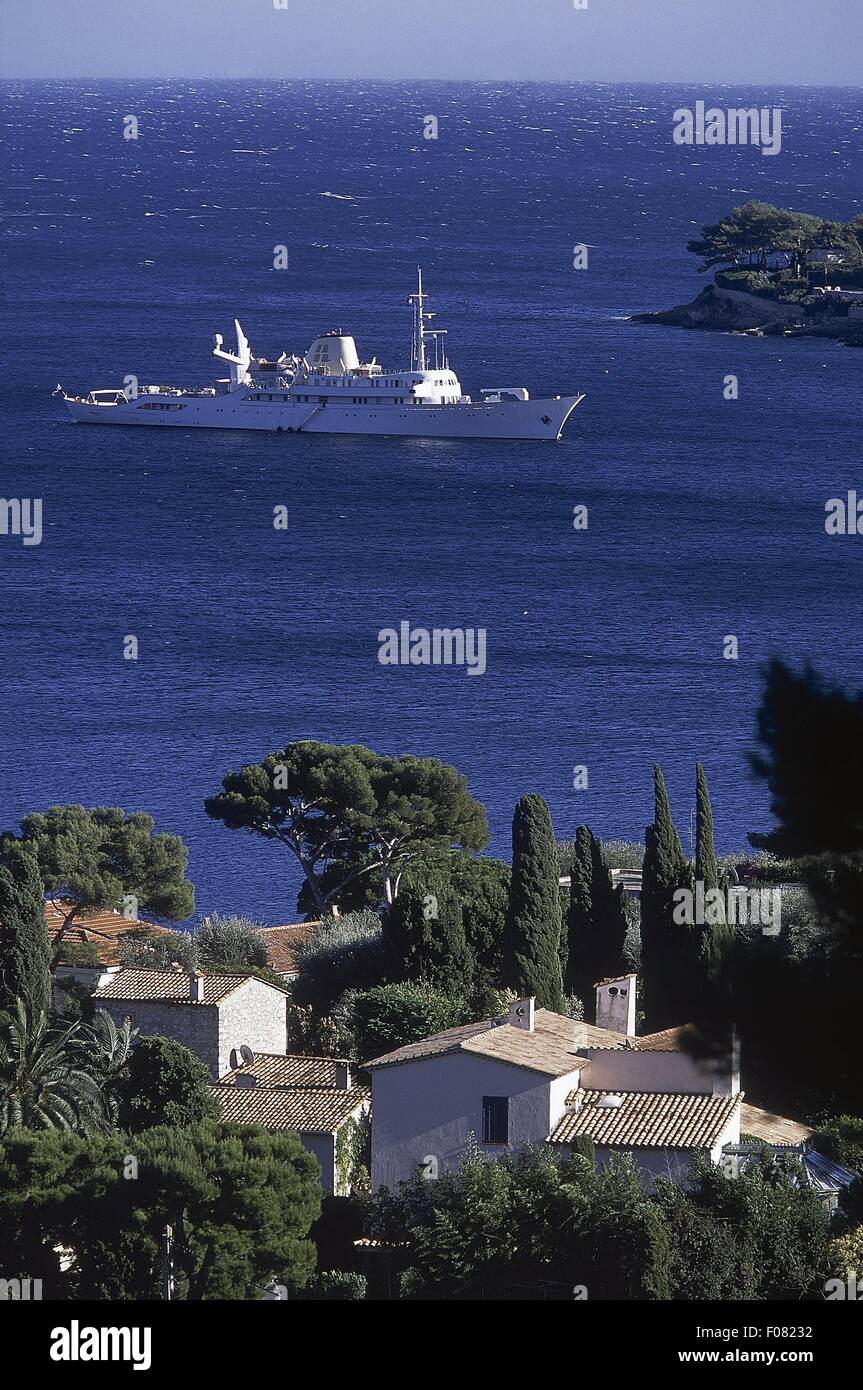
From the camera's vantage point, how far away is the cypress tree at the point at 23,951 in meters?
22.7

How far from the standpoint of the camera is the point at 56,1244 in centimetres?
1889

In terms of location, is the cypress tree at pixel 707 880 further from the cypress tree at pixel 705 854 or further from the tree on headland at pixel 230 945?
the tree on headland at pixel 230 945

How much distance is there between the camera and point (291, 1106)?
70.6 ft

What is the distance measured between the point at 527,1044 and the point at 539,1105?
1136 mm

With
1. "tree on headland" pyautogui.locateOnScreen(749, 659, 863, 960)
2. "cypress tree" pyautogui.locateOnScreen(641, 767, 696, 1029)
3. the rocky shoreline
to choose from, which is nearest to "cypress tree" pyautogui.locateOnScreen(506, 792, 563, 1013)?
"cypress tree" pyautogui.locateOnScreen(641, 767, 696, 1029)

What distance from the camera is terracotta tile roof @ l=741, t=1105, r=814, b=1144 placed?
64.0 feet

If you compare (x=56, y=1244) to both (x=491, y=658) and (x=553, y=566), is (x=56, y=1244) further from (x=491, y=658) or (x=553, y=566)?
(x=553, y=566)

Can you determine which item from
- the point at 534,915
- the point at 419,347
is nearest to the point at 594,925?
the point at 534,915

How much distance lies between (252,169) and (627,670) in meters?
116

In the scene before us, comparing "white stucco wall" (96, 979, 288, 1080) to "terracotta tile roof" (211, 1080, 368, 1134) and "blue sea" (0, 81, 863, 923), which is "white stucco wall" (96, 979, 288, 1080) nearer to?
"terracotta tile roof" (211, 1080, 368, 1134)

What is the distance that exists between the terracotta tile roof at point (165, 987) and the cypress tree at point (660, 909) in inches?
178

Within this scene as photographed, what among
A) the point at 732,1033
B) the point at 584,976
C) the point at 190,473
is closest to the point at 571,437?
the point at 190,473

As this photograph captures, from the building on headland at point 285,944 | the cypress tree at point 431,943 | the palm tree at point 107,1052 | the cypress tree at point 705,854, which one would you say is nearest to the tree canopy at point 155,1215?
the palm tree at point 107,1052

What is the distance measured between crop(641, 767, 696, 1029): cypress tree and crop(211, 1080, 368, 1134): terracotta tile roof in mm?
4666
